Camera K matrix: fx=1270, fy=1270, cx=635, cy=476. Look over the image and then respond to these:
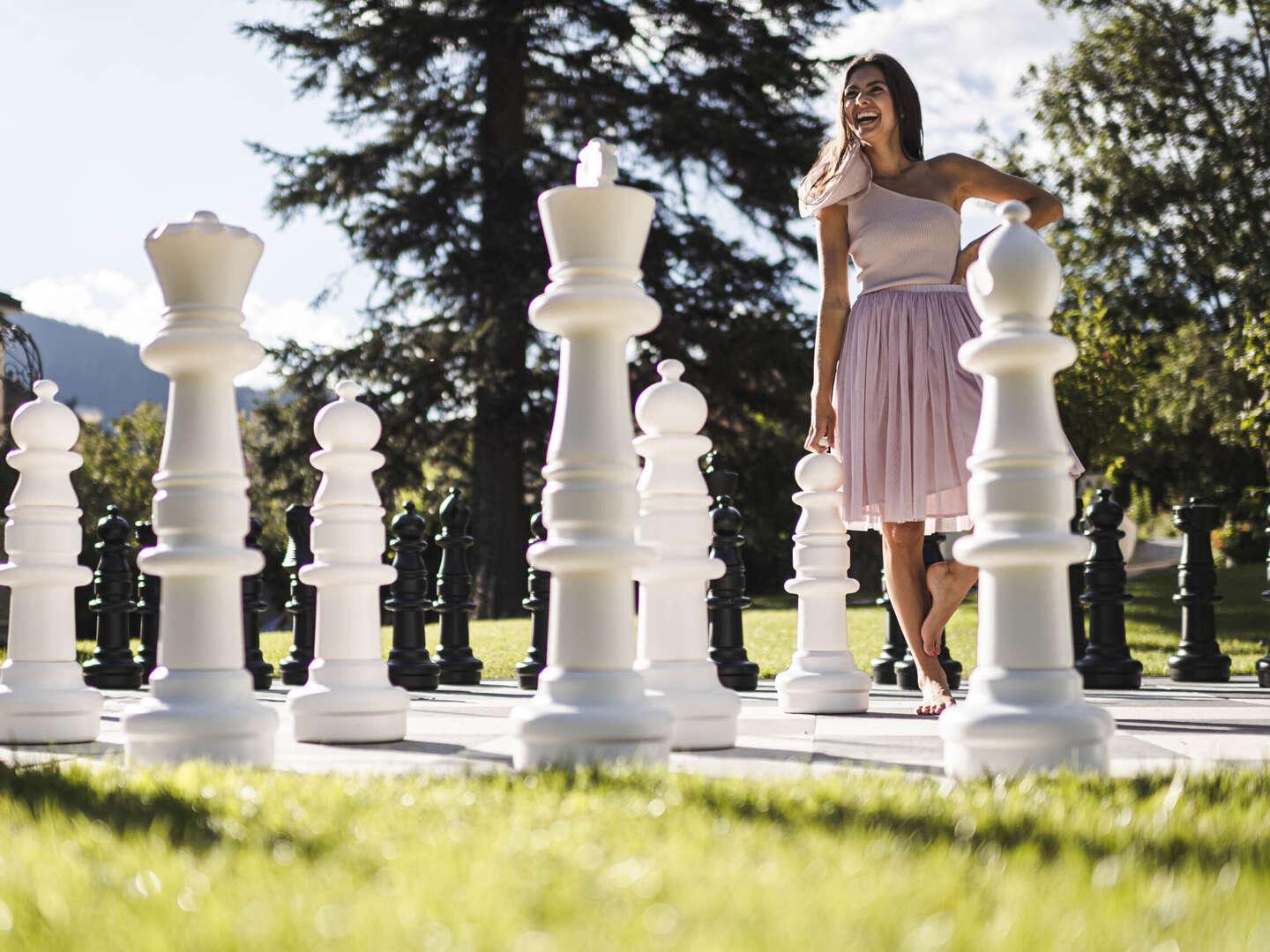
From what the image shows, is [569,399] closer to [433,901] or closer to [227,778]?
[227,778]

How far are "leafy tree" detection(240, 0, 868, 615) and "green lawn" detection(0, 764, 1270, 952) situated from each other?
1513 cm

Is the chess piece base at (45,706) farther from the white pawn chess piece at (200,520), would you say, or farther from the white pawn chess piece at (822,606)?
the white pawn chess piece at (822,606)

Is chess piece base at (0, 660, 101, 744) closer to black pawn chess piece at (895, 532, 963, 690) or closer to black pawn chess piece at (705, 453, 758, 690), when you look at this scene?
black pawn chess piece at (705, 453, 758, 690)

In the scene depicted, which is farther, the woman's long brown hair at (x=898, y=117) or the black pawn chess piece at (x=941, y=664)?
the black pawn chess piece at (x=941, y=664)

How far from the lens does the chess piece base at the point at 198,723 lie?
270cm

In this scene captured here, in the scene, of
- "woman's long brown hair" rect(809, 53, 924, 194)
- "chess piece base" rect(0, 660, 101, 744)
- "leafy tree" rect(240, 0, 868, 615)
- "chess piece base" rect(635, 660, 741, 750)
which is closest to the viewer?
"chess piece base" rect(635, 660, 741, 750)

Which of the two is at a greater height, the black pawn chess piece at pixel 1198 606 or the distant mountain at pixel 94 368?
the distant mountain at pixel 94 368

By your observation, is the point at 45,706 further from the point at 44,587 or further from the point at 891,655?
the point at 891,655

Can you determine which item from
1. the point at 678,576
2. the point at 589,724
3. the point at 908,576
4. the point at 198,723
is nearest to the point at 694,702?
the point at 678,576

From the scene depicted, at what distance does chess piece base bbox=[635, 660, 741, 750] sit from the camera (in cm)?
306

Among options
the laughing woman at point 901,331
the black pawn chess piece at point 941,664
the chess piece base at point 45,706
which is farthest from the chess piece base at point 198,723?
the black pawn chess piece at point 941,664

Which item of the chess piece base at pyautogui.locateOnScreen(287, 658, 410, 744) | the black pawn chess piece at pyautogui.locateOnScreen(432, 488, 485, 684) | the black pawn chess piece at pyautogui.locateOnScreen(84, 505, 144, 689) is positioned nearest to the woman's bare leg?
the chess piece base at pyautogui.locateOnScreen(287, 658, 410, 744)

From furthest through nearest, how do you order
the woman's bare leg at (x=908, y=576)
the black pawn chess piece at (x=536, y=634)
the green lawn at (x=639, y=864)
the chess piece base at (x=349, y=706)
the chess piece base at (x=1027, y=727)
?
the black pawn chess piece at (x=536, y=634) → the woman's bare leg at (x=908, y=576) → the chess piece base at (x=349, y=706) → the chess piece base at (x=1027, y=727) → the green lawn at (x=639, y=864)

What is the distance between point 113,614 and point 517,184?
12544mm
